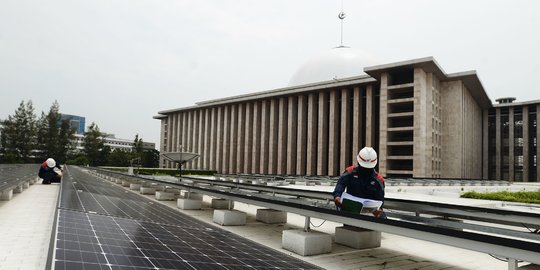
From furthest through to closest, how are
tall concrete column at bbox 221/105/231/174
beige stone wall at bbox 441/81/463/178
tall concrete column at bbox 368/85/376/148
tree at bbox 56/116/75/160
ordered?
tree at bbox 56/116/75/160, tall concrete column at bbox 221/105/231/174, tall concrete column at bbox 368/85/376/148, beige stone wall at bbox 441/81/463/178

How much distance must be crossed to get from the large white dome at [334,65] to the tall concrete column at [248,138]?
12516mm

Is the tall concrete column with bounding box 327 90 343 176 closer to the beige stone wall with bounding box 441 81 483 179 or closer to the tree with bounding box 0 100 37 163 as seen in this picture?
the beige stone wall with bounding box 441 81 483 179

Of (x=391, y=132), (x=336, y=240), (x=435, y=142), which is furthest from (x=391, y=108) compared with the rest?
(x=336, y=240)

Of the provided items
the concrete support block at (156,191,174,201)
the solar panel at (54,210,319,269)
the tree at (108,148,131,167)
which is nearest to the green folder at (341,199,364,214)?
the solar panel at (54,210,319,269)

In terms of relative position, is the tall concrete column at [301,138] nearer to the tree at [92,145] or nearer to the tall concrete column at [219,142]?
the tall concrete column at [219,142]

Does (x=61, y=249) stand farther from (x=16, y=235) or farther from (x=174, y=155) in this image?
(x=174, y=155)

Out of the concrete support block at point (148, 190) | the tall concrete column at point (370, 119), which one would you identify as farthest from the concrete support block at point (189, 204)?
the tall concrete column at point (370, 119)

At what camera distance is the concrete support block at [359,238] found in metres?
7.61

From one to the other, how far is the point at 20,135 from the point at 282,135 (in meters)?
55.0

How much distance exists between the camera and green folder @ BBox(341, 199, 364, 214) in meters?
7.25

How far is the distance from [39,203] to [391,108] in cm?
4364

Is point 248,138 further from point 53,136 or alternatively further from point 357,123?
point 53,136

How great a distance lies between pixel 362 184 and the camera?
23.8ft

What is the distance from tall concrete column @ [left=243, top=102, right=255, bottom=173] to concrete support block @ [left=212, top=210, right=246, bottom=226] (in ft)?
180
